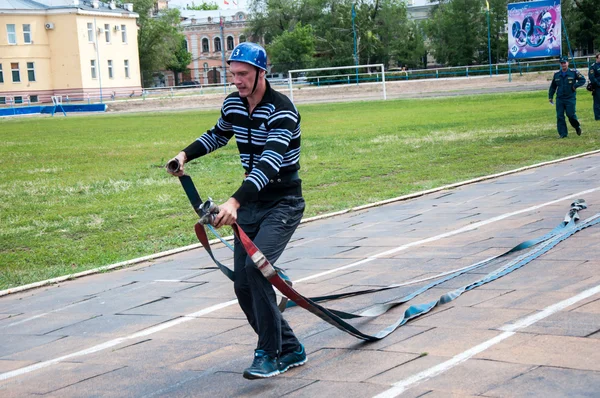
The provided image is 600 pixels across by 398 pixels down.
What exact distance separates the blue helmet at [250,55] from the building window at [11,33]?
7910cm

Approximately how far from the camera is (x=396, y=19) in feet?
303

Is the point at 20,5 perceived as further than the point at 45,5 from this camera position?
No

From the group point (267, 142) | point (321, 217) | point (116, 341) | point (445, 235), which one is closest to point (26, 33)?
point (321, 217)

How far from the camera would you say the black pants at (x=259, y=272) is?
197 inches

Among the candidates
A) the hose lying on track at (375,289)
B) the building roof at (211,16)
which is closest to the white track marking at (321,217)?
the hose lying on track at (375,289)

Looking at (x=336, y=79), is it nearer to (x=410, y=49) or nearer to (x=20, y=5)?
(x=410, y=49)

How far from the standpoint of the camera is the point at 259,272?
4.94 meters

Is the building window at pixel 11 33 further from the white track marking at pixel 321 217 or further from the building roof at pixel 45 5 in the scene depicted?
the white track marking at pixel 321 217

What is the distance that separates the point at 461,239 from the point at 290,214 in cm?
430

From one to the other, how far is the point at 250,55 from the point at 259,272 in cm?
125

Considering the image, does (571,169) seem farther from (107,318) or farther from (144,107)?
(144,107)

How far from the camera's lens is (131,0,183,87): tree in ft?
321

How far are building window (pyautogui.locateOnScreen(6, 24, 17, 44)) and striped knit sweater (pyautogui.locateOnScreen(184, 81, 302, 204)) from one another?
78.9 m

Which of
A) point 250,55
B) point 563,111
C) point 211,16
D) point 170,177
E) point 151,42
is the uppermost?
point 211,16
